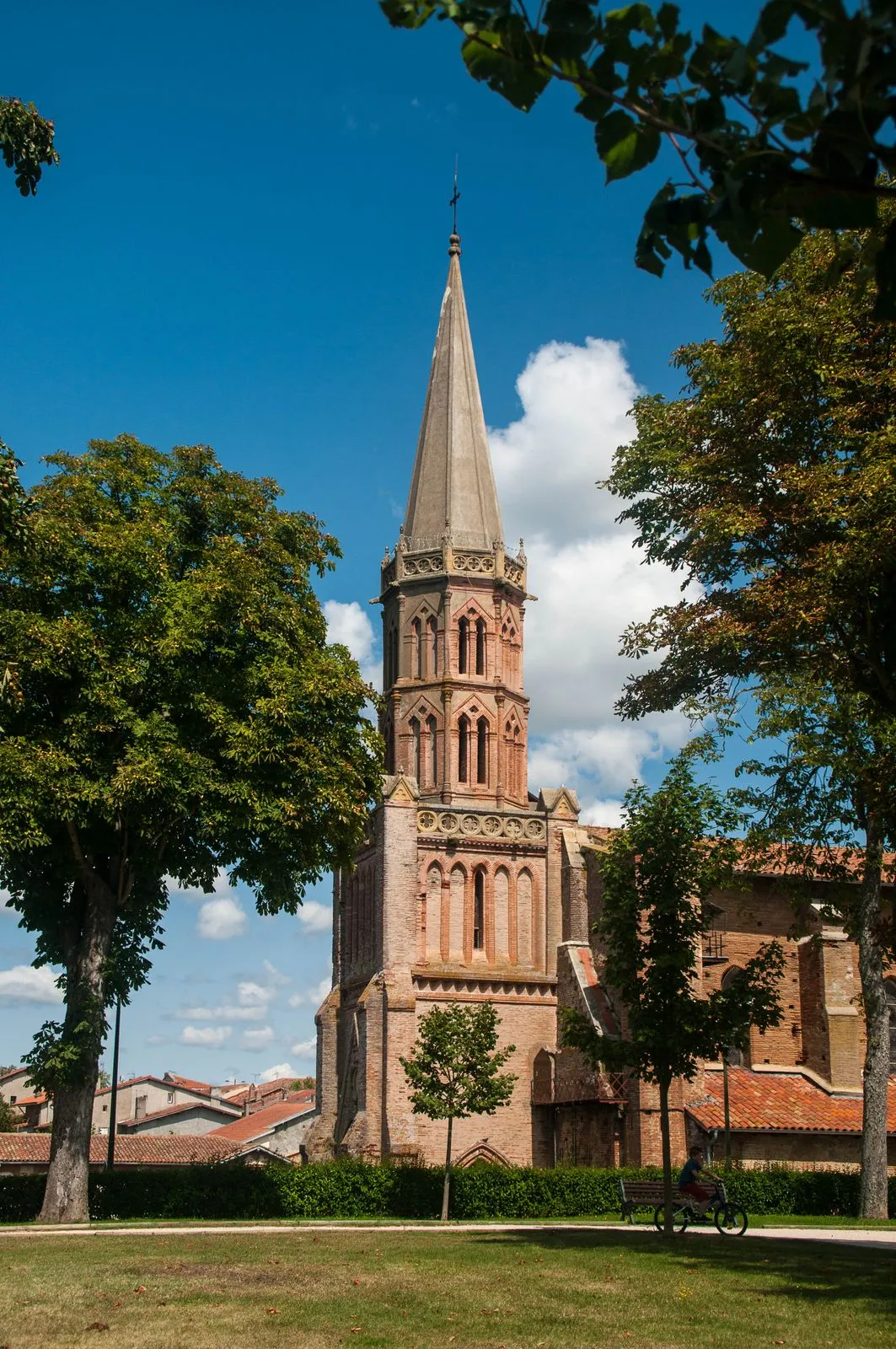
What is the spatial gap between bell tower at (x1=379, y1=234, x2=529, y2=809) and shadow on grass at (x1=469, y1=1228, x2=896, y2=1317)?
2705cm

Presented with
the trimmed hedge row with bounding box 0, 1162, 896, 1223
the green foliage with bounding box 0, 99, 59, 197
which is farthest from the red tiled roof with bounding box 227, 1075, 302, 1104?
the green foliage with bounding box 0, 99, 59, 197

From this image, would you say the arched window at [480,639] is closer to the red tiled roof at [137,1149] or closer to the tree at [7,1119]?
the red tiled roof at [137,1149]

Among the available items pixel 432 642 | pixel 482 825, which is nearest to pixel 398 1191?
pixel 482 825

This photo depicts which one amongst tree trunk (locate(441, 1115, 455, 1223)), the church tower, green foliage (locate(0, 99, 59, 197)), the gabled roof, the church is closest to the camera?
green foliage (locate(0, 99, 59, 197))

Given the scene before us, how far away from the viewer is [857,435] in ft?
75.7

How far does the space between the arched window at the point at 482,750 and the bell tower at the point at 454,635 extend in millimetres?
30

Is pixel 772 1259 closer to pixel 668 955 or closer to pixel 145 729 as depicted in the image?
pixel 668 955

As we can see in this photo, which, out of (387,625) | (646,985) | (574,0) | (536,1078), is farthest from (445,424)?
(574,0)

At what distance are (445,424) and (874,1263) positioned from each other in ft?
134

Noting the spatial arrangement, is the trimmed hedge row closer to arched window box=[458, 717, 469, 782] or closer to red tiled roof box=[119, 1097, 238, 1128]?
arched window box=[458, 717, 469, 782]

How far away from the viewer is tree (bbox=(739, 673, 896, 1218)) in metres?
23.0

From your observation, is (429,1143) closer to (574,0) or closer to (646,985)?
(646,985)

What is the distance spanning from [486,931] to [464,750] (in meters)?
6.56

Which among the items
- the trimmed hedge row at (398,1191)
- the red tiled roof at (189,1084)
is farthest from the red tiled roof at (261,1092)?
the trimmed hedge row at (398,1191)
